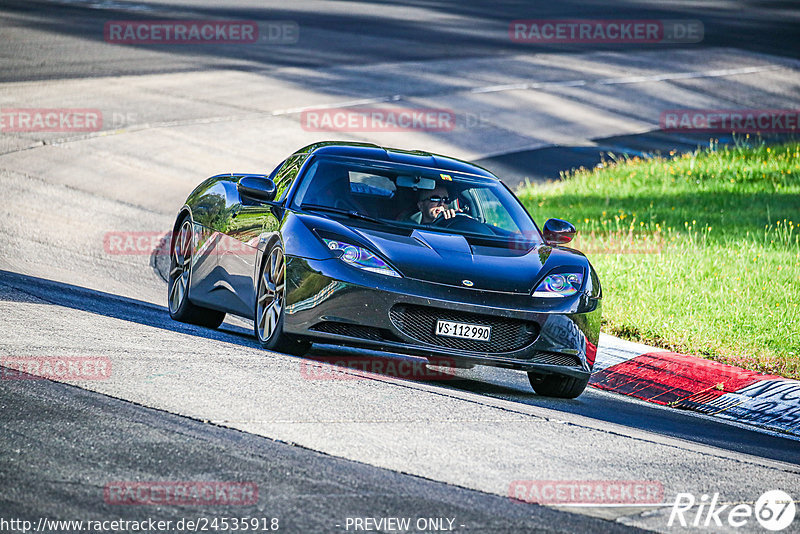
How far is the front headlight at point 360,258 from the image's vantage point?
8.04m

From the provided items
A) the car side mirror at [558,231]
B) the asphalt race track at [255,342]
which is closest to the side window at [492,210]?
the car side mirror at [558,231]

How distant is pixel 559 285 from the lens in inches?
332

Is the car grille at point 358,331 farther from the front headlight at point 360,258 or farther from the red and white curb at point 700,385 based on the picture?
the red and white curb at point 700,385

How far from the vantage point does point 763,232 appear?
15695 millimetres

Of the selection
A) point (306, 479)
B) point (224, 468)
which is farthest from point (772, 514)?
Answer: point (224, 468)

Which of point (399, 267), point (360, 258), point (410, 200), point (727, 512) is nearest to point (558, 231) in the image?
point (410, 200)

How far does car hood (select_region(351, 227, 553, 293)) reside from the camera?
809 cm

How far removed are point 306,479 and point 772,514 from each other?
80.4 inches

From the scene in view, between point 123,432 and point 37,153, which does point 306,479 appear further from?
point 37,153

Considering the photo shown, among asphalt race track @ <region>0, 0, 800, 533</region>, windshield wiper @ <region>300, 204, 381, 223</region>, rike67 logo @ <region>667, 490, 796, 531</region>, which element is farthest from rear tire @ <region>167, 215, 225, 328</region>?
rike67 logo @ <region>667, 490, 796, 531</region>

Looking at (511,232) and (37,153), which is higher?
(511,232)

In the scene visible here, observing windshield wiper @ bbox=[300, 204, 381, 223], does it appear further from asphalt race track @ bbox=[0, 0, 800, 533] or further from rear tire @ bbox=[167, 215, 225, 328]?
rear tire @ bbox=[167, 215, 225, 328]

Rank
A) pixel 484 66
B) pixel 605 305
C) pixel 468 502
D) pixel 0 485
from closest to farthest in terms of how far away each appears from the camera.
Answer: pixel 0 485
pixel 468 502
pixel 605 305
pixel 484 66

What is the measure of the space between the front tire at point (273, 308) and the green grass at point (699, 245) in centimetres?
357
